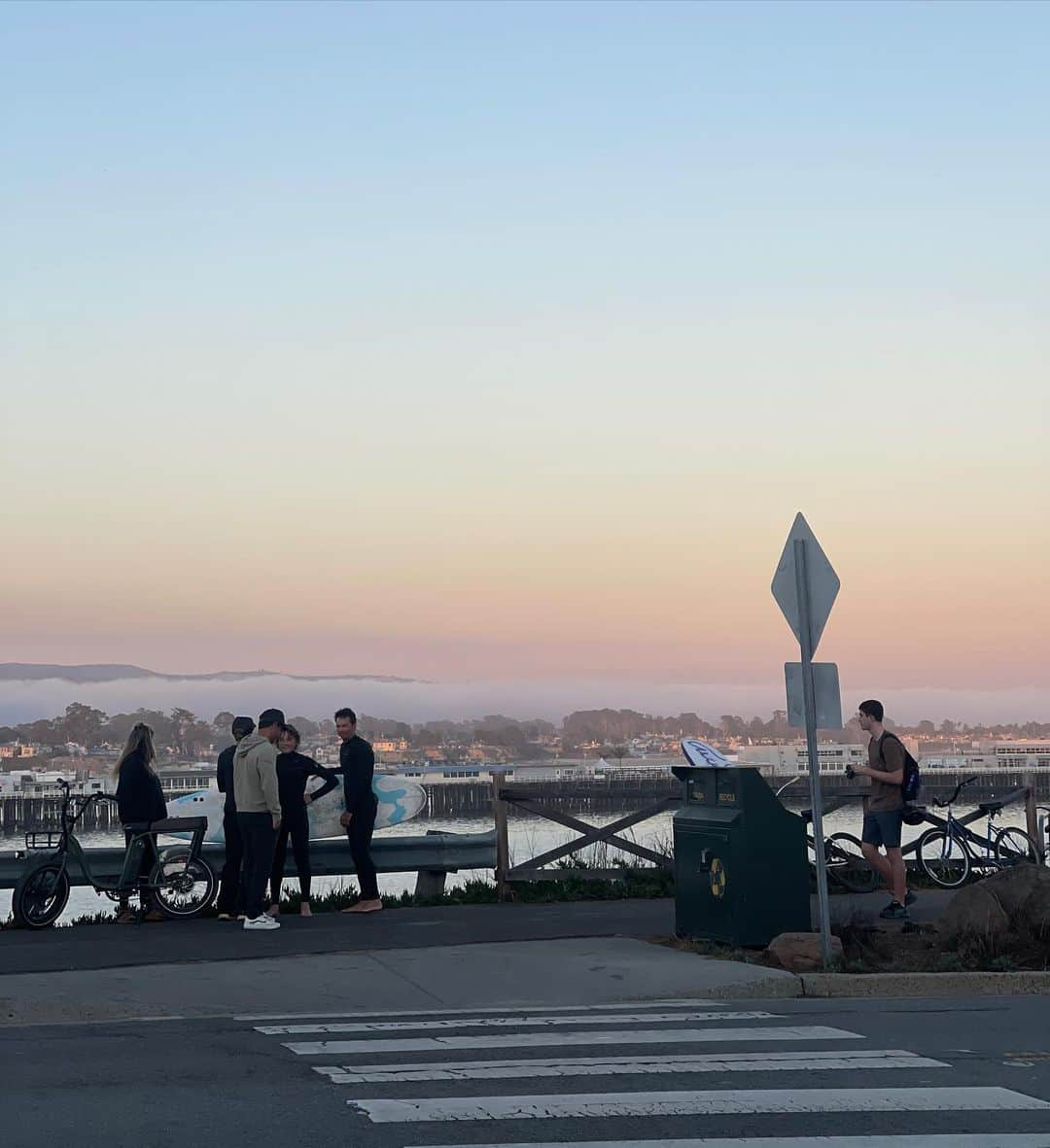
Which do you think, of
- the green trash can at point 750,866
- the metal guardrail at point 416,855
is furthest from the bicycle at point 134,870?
the green trash can at point 750,866

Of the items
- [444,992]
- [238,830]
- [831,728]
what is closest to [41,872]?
[238,830]

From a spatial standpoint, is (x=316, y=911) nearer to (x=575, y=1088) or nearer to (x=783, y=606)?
(x=783, y=606)

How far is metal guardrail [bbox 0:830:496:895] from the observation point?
16781 mm

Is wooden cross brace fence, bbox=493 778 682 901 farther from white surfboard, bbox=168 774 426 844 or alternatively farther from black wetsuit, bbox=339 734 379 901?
black wetsuit, bbox=339 734 379 901

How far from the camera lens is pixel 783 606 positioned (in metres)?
11.7

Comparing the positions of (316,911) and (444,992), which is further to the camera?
(316,911)

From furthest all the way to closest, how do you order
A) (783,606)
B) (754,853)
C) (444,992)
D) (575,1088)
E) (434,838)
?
(434,838) → (754,853) → (783,606) → (444,992) → (575,1088)

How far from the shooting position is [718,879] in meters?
12.7

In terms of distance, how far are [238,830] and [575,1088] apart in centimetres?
882

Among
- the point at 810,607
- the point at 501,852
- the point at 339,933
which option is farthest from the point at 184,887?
the point at 810,607

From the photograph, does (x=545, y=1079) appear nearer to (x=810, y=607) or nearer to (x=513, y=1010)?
(x=513, y=1010)

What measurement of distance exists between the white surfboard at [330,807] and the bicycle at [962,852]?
605 cm

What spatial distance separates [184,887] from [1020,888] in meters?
8.02

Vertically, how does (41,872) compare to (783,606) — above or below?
below
